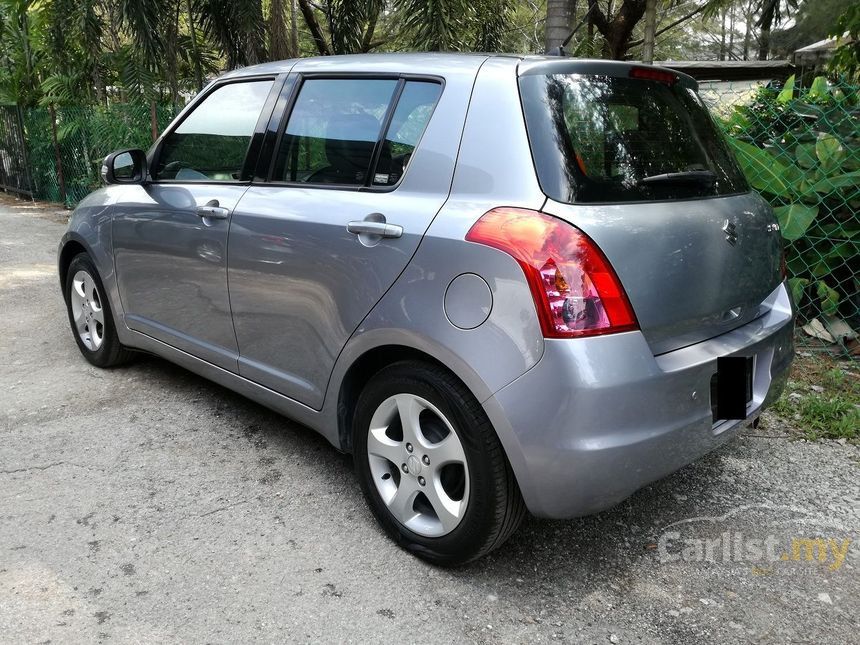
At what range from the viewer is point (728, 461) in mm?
3391

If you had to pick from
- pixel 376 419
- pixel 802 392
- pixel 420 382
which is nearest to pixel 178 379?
pixel 376 419

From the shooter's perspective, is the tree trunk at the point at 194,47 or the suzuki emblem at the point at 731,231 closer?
the suzuki emblem at the point at 731,231

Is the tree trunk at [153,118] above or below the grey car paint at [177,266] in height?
above

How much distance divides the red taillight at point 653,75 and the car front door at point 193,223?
1525 mm

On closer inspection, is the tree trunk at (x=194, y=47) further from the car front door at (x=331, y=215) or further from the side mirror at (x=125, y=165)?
the car front door at (x=331, y=215)

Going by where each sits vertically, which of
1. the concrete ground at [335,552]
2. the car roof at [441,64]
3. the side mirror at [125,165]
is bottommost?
the concrete ground at [335,552]

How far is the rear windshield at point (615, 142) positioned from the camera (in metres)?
2.24

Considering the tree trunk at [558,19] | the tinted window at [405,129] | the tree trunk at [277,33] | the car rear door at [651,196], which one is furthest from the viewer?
the tree trunk at [277,33]

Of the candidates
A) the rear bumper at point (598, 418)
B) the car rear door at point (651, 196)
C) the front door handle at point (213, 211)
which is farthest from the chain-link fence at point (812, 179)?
the front door handle at point (213, 211)

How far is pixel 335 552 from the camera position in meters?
2.64

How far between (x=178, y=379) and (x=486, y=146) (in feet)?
8.99

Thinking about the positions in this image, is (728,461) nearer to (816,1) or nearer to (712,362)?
(712,362)

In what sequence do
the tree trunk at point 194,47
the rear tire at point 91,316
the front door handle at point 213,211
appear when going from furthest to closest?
the tree trunk at point 194,47 < the rear tire at point 91,316 < the front door handle at point 213,211

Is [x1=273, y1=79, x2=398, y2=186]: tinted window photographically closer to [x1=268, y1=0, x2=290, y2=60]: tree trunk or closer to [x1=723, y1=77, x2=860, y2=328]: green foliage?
[x1=723, y1=77, x2=860, y2=328]: green foliage
